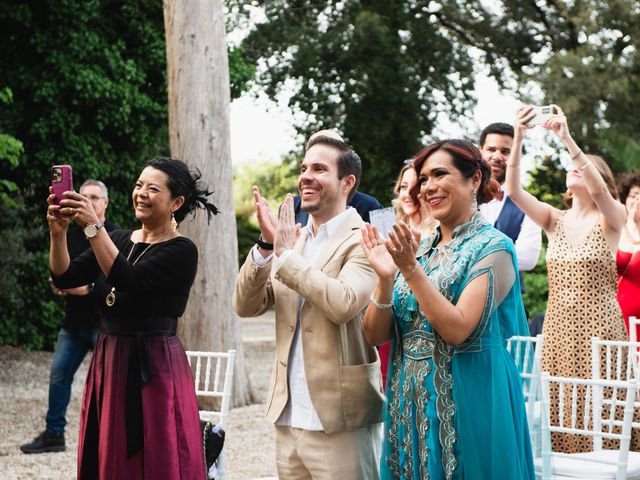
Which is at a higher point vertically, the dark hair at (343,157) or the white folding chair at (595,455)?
the dark hair at (343,157)

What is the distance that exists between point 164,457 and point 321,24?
18.2 m

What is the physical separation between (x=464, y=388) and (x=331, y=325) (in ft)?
1.83

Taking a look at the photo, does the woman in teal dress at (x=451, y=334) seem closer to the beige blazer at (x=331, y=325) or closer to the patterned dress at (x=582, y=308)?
the beige blazer at (x=331, y=325)

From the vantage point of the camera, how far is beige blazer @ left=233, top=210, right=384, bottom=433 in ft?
9.88

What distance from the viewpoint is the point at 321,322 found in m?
3.15

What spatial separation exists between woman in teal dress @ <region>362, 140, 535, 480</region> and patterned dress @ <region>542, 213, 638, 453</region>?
5.76 feet

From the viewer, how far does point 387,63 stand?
2000cm

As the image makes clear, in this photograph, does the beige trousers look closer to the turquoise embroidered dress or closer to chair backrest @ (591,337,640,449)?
the turquoise embroidered dress

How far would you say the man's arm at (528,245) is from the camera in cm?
481

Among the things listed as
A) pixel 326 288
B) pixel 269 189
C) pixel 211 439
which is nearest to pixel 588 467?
pixel 326 288

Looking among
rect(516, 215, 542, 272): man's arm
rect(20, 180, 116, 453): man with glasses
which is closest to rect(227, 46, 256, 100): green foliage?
rect(20, 180, 116, 453): man with glasses

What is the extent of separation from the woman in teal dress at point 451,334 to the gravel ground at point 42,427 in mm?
3866

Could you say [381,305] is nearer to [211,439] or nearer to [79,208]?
[79,208]

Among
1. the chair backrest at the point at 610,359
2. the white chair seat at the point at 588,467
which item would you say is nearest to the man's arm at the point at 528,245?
the chair backrest at the point at 610,359
